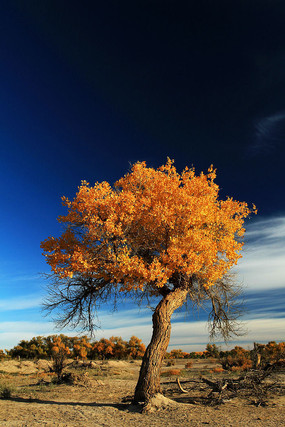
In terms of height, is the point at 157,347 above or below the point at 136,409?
above

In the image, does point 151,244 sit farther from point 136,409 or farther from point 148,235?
point 136,409

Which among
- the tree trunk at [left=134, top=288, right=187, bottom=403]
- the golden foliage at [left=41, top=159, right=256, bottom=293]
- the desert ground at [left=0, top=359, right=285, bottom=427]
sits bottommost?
the desert ground at [left=0, top=359, right=285, bottom=427]

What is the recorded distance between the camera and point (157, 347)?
13.8 meters

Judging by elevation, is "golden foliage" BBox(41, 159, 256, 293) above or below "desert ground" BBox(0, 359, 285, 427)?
above

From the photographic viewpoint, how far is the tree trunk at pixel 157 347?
511 inches

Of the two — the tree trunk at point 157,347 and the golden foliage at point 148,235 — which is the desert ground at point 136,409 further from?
the golden foliage at point 148,235

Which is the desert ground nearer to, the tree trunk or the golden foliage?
the tree trunk

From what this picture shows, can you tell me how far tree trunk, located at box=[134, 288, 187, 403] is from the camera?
1297 centimetres

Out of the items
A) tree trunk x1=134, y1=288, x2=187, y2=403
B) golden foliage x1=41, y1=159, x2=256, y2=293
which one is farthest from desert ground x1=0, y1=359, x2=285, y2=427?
golden foliage x1=41, y1=159, x2=256, y2=293

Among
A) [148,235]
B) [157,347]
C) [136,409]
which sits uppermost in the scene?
[148,235]

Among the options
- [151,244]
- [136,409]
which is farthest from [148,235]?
[136,409]

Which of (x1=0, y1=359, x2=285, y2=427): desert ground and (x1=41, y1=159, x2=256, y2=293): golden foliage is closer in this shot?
(x1=0, y1=359, x2=285, y2=427): desert ground

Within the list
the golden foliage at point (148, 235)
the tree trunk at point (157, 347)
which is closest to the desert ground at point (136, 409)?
the tree trunk at point (157, 347)

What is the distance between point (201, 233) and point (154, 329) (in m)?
5.00
